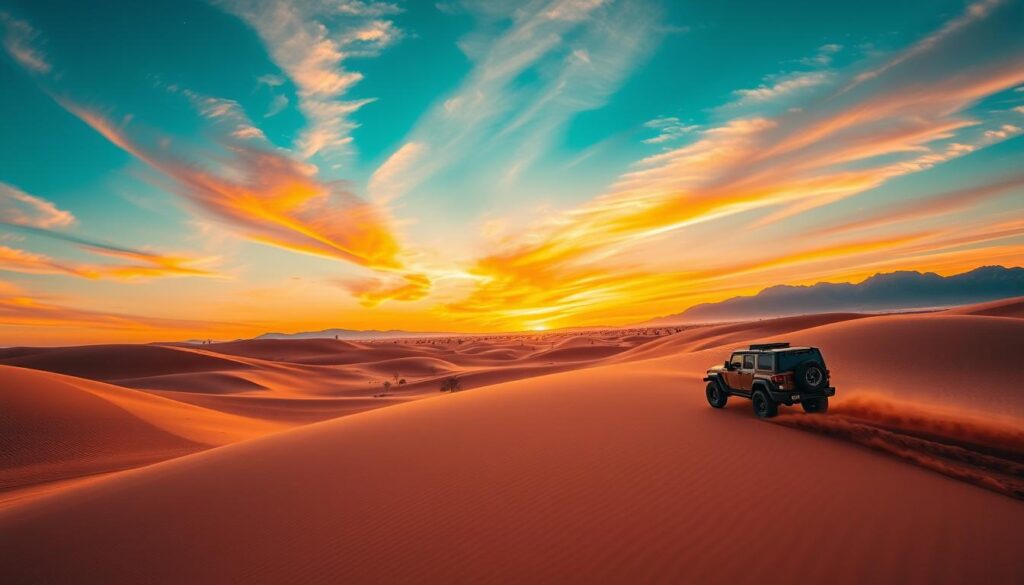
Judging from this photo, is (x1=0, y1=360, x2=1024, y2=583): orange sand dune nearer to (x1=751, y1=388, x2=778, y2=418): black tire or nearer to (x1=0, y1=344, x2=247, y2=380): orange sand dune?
(x1=751, y1=388, x2=778, y2=418): black tire

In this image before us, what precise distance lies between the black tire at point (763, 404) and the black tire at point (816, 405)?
0.68 m

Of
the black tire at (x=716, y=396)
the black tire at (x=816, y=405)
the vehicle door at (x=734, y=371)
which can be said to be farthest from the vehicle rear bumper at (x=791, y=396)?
the black tire at (x=716, y=396)

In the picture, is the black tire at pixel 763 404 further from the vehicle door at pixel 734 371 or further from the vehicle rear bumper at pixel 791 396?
the vehicle door at pixel 734 371

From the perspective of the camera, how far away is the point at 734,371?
8.59m

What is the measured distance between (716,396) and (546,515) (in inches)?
219

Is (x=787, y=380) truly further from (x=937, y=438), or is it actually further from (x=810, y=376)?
(x=937, y=438)

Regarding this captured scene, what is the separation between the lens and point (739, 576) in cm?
359

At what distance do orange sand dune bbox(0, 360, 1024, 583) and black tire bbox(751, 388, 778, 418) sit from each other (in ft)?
0.82

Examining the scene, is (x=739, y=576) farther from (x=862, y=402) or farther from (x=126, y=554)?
(x=862, y=402)

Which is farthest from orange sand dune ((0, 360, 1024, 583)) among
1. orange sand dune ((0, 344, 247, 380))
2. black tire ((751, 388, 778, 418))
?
orange sand dune ((0, 344, 247, 380))

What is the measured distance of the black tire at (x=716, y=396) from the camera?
8.84 meters

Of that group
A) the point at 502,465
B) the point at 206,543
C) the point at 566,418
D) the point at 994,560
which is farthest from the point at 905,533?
the point at 206,543

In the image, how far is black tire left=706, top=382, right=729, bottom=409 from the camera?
8836 millimetres

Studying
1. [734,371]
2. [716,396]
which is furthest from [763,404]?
[716,396]
